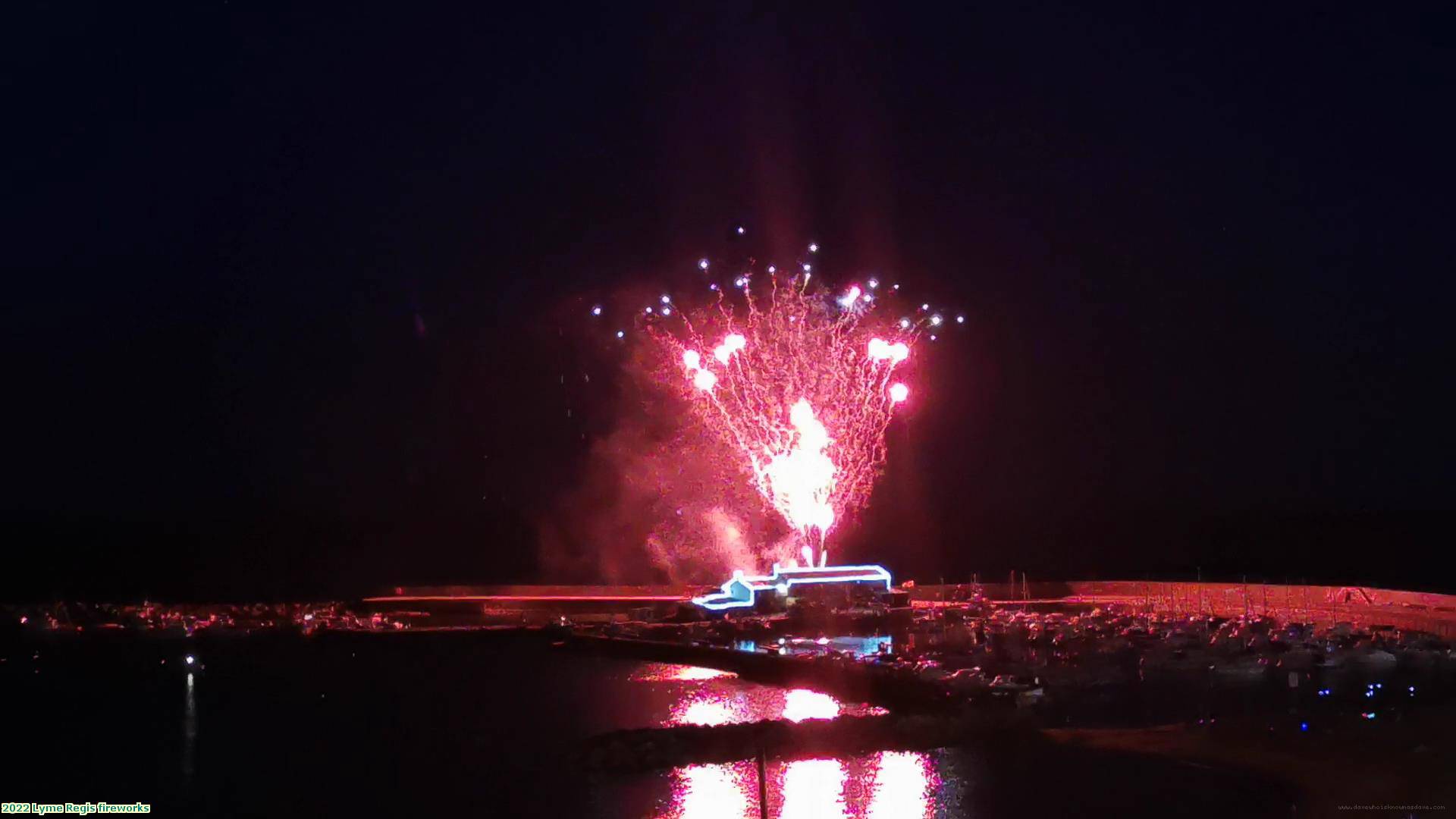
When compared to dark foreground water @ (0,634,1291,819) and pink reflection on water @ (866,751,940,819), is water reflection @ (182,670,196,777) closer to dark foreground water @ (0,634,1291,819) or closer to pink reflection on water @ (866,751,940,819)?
dark foreground water @ (0,634,1291,819)

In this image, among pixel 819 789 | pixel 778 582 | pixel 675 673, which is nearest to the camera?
pixel 819 789

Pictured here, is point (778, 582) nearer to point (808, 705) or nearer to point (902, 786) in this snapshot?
point (808, 705)

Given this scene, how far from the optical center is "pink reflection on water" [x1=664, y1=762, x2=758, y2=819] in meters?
15.4

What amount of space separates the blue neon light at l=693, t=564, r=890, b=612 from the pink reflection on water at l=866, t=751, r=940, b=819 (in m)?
20.8

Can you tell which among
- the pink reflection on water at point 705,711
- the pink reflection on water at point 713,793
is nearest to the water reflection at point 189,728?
the pink reflection on water at point 705,711

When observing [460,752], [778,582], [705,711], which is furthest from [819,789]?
[778,582]

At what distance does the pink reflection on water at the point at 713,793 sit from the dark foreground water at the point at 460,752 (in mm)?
36

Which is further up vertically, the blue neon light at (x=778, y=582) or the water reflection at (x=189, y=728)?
the blue neon light at (x=778, y=582)

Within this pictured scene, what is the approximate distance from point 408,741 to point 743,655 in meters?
10.2

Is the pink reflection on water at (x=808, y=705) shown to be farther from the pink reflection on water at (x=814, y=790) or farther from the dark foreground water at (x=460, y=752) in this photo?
the pink reflection on water at (x=814, y=790)

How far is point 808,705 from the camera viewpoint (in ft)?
82.6

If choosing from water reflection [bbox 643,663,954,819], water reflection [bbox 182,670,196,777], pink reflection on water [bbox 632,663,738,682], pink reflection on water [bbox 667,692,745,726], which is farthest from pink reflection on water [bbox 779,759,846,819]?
pink reflection on water [bbox 632,663,738,682]

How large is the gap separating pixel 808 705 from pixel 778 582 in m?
14.5

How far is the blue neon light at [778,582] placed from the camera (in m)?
39.4
